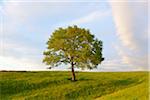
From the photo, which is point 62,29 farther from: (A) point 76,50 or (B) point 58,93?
(B) point 58,93

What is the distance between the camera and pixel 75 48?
59.4 meters

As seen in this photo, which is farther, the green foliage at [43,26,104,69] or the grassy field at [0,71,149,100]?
the green foliage at [43,26,104,69]

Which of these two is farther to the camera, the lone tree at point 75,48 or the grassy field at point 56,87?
the lone tree at point 75,48

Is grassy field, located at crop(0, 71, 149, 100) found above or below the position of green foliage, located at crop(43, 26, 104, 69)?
below

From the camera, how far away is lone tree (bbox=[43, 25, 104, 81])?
5878 cm

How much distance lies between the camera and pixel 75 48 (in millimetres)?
59406

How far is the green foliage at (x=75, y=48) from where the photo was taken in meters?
58.8

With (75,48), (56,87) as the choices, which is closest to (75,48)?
(75,48)

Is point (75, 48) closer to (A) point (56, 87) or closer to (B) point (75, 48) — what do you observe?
(B) point (75, 48)

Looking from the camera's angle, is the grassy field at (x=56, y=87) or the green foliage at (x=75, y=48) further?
the green foliage at (x=75, y=48)

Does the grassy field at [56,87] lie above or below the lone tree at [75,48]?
below

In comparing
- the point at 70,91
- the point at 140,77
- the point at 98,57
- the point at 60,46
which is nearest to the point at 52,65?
the point at 60,46

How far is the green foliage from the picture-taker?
58.8 metres

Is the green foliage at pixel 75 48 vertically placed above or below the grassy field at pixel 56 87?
above
